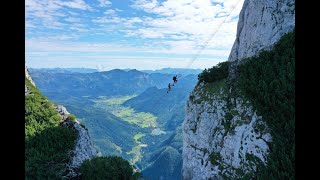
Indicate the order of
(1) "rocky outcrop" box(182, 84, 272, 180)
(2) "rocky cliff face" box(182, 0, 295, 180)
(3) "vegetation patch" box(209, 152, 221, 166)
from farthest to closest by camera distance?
1. (3) "vegetation patch" box(209, 152, 221, 166)
2. (2) "rocky cliff face" box(182, 0, 295, 180)
3. (1) "rocky outcrop" box(182, 84, 272, 180)

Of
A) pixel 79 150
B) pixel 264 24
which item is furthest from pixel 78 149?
pixel 264 24

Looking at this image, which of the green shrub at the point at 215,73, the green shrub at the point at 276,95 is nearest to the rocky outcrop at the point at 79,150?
the green shrub at the point at 215,73

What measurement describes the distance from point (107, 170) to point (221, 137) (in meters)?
19.0

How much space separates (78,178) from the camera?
43.3 meters

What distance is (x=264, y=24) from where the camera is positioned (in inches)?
1756

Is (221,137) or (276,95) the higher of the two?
(276,95)

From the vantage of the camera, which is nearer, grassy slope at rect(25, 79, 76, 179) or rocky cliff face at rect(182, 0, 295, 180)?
rocky cliff face at rect(182, 0, 295, 180)

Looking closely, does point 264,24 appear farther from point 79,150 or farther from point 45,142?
point 45,142

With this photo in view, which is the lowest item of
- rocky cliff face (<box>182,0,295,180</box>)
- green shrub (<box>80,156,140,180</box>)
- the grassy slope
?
green shrub (<box>80,156,140,180</box>)

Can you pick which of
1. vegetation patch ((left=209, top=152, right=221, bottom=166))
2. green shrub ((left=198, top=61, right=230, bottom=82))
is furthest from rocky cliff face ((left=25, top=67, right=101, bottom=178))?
green shrub ((left=198, top=61, right=230, bottom=82))

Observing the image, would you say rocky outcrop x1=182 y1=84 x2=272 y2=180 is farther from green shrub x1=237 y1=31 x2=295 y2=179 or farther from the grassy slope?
the grassy slope

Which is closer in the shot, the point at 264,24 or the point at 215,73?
the point at 264,24

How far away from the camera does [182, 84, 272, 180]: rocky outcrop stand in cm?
3209
